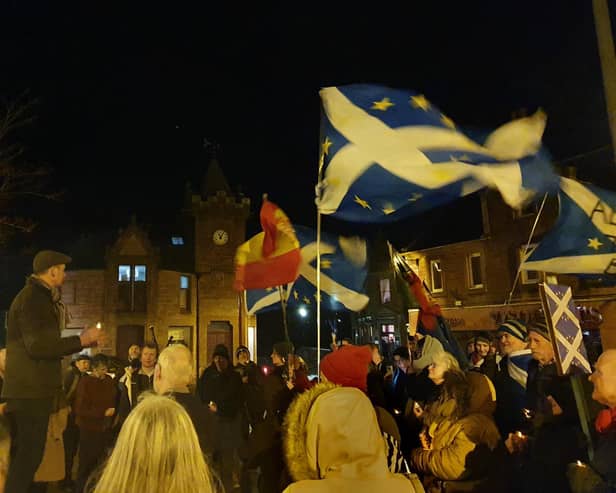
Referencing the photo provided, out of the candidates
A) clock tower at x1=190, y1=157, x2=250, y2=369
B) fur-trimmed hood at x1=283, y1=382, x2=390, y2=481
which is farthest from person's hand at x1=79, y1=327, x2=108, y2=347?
clock tower at x1=190, y1=157, x2=250, y2=369

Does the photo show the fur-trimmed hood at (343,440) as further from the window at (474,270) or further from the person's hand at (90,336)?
the window at (474,270)

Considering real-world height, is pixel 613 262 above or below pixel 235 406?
above

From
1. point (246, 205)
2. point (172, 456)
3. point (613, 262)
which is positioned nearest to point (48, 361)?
point (172, 456)

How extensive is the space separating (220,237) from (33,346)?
26.7m

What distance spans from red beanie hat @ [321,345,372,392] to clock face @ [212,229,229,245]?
88.9 ft

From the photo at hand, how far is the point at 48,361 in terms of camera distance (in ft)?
13.9

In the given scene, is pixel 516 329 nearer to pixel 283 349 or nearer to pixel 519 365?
pixel 519 365

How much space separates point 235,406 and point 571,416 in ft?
16.2

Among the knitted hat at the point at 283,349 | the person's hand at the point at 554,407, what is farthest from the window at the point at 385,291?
the person's hand at the point at 554,407

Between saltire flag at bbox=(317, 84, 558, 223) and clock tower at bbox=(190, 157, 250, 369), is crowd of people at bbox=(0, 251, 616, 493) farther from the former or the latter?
clock tower at bbox=(190, 157, 250, 369)

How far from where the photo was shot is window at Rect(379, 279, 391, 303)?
3419 centimetres

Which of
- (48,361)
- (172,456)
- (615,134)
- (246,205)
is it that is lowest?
(172,456)

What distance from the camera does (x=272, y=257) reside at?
7.73 meters

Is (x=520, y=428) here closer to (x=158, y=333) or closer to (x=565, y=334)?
(x=565, y=334)
